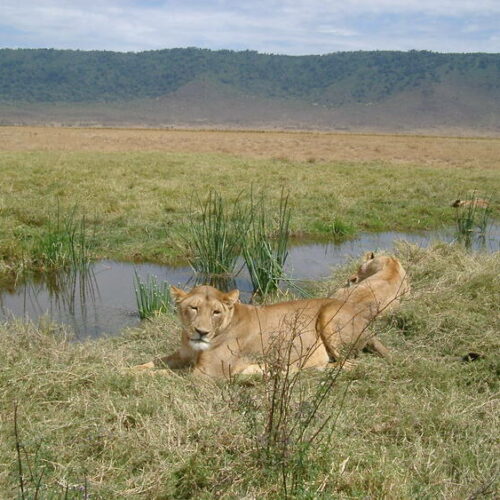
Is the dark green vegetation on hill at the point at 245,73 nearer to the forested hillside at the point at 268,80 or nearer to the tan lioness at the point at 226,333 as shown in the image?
the forested hillside at the point at 268,80

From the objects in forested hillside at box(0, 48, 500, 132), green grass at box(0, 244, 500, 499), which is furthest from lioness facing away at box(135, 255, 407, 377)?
forested hillside at box(0, 48, 500, 132)

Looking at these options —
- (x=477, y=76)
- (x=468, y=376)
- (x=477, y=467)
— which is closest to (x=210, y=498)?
(x=477, y=467)

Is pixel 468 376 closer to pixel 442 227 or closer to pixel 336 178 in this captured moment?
pixel 442 227

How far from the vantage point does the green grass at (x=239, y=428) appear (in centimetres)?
421

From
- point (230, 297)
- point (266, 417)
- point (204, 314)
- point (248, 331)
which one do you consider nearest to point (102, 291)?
point (248, 331)

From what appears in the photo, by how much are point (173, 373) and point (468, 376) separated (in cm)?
238

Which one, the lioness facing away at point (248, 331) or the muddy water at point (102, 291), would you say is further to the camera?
the muddy water at point (102, 291)

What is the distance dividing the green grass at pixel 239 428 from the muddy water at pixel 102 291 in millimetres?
2086

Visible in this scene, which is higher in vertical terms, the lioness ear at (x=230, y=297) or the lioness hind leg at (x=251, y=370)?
the lioness ear at (x=230, y=297)

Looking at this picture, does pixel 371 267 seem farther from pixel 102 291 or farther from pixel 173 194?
pixel 173 194

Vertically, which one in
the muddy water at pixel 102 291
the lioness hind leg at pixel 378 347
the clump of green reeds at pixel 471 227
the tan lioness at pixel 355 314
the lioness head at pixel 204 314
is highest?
the lioness head at pixel 204 314

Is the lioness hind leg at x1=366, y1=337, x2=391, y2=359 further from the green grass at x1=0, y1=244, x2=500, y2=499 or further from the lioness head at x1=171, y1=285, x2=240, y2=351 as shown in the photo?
Result: the lioness head at x1=171, y1=285, x2=240, y2=351

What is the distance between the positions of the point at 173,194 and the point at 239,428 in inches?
516

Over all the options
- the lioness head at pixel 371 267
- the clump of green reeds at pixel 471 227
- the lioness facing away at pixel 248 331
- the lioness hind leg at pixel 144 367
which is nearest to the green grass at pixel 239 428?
the lioness hind leg at pixel 144 367
